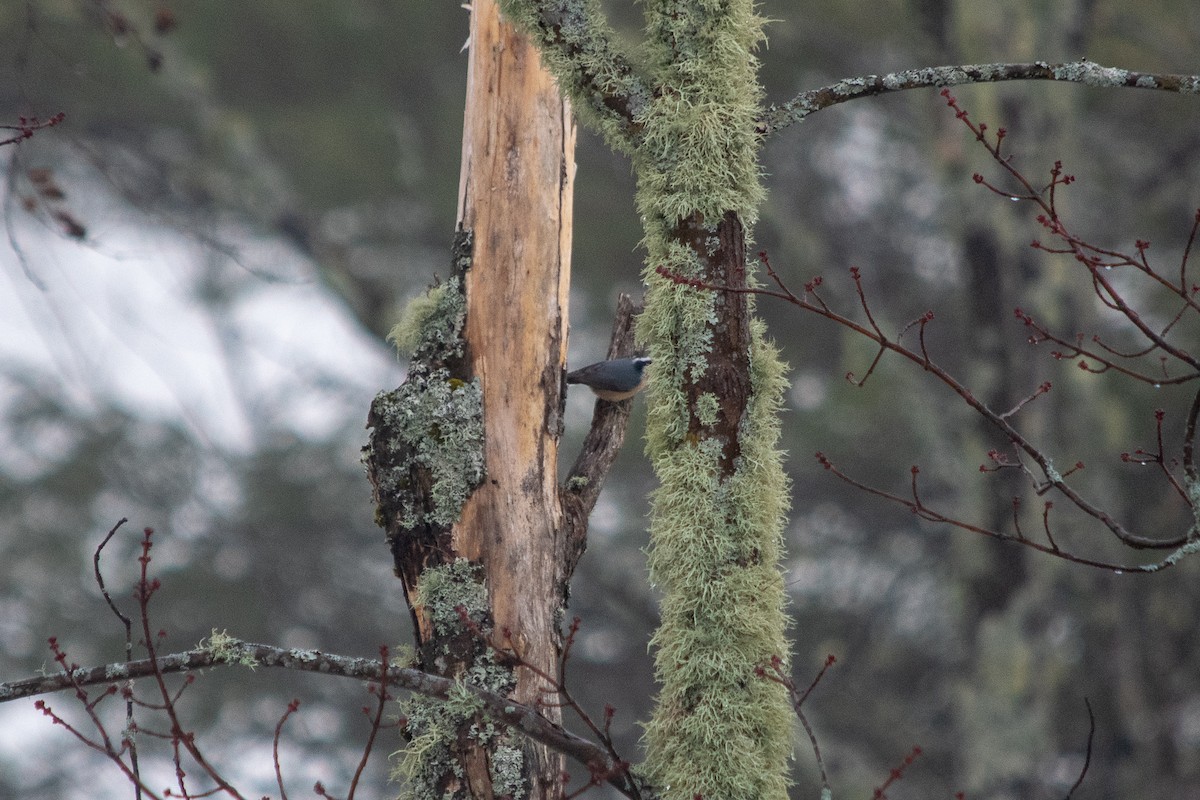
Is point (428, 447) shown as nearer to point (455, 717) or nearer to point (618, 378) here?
point (455, 717)

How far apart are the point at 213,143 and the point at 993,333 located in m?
4.23

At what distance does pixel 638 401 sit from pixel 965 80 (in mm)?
4553

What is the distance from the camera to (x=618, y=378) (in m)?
2.77

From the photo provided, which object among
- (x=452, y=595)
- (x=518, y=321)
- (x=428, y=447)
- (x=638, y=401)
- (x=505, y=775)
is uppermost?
(x=638, y=401)

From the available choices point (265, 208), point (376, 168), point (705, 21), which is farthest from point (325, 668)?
point (376, 168)

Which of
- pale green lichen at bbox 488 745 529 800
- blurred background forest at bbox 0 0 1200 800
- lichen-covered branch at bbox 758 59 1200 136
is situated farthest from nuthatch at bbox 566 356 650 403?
blurred background forest at bbox 0 0 1200 800

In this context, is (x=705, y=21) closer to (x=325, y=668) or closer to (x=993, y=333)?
(x=325, y=668)

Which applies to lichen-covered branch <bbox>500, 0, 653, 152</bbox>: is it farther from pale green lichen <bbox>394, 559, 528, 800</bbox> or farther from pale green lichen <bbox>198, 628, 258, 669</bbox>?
pale green lichen <bbox>198, 628, 258, 669</bbox>

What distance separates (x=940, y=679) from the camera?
7.76 meters

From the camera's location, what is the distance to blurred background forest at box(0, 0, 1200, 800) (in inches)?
233

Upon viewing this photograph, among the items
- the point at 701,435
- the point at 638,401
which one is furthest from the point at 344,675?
the point at 638,401

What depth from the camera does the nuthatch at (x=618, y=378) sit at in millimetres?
2742

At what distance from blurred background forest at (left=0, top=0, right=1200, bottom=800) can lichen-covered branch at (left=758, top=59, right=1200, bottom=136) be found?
12.1 ft

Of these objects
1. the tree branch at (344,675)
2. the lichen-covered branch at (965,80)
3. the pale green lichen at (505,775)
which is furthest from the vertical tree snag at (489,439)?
the lichen-covered branch at (965,80)
